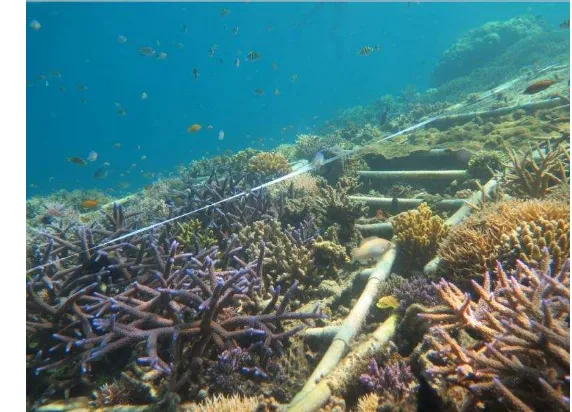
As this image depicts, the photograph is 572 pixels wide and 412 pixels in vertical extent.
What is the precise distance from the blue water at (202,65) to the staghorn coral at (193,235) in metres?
79.4

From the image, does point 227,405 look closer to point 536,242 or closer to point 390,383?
point 390,383

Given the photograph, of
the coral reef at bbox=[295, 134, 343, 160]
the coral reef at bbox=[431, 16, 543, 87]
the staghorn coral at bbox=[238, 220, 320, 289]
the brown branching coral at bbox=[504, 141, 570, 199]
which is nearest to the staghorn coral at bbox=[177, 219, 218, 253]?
the staghorn coral at bbox=[238, 220, 320, 289]

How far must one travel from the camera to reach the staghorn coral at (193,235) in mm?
4637

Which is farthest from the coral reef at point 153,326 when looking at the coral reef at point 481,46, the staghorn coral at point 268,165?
the coral reef at point 481,46

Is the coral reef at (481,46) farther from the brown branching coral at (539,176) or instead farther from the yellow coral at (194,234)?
the yellow coral at (194,234)

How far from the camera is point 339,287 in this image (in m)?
4.00

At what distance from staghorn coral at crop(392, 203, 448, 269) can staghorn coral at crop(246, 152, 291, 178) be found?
515 cm

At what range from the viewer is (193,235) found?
4496mm

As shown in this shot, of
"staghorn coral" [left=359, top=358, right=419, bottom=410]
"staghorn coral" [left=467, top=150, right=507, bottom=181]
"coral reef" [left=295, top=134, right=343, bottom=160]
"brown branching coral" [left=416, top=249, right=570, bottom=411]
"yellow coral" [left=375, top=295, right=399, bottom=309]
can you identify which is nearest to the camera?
"brown branching coral" [left=416, top=249, right=570, bottom=411]

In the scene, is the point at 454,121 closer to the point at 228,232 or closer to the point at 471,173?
the point at 471,173

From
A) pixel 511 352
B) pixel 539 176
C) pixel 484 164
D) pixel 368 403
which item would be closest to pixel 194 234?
pixel 368 403

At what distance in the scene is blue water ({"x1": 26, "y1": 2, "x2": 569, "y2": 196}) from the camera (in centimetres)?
9250

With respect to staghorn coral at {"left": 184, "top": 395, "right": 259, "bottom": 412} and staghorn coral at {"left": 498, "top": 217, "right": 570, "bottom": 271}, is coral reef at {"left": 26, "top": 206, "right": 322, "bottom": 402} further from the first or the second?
staghorn coral at {"left": 498, "top": 217, "right": 570, "bottom": 271}
